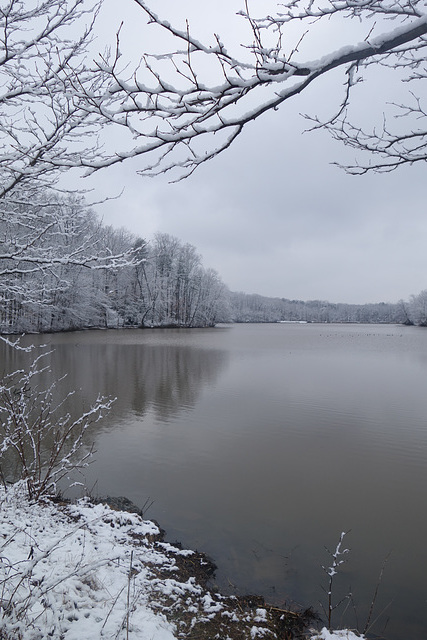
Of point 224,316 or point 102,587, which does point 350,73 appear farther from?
point 224,316

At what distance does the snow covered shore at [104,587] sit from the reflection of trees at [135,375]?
385 centimetres

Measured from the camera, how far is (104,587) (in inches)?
124

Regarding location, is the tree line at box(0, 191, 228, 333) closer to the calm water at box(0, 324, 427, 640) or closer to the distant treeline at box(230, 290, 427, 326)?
the calm water at box(0, 324, 427, 640)

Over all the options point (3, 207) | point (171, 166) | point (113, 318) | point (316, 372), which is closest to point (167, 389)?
point (316, 372)

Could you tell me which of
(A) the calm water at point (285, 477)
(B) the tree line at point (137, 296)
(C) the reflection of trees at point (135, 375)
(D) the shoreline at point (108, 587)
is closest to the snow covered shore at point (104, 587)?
(D) the shoreline at point (108, 587)

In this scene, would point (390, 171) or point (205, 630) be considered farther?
point (390, 171)

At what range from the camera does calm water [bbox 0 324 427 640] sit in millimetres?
4148

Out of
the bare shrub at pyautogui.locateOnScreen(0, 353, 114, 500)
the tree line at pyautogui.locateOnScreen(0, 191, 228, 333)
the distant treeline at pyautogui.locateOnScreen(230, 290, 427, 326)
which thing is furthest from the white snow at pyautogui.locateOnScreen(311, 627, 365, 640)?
the distant treeline at pyautogui.locateOnScreen(230, 290, 427, 326)

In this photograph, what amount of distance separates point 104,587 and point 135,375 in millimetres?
13357

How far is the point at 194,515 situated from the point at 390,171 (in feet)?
16.3

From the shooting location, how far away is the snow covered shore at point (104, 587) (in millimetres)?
2480

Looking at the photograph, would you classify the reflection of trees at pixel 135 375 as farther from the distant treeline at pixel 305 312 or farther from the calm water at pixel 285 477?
the distant treeline at pixel 305 312

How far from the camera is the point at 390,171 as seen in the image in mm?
3592

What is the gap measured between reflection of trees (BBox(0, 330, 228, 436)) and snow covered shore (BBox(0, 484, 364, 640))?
152 inches
